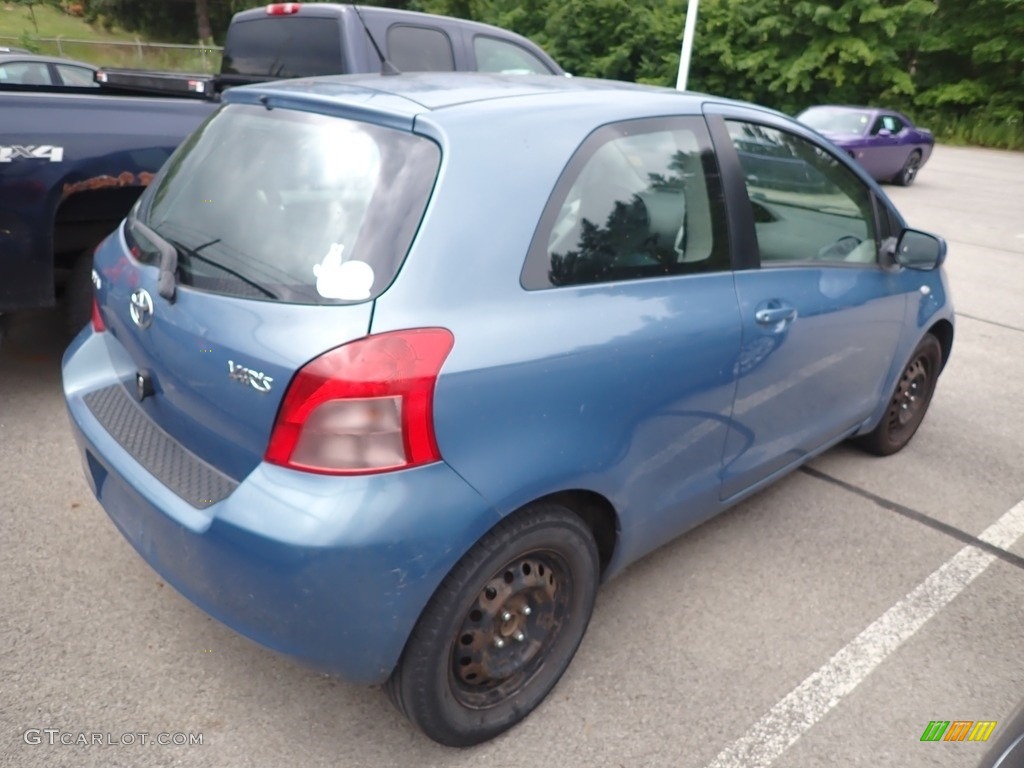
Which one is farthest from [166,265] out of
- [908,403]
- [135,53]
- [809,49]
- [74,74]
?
[135,53]

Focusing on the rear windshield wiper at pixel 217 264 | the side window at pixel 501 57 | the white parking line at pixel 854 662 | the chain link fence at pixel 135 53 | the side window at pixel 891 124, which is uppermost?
the side window at pixel 501 57

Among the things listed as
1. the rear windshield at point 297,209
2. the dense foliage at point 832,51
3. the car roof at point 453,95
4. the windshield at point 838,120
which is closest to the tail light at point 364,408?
the rear windshield at point 297,209

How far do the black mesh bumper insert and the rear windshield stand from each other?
0.44 meters

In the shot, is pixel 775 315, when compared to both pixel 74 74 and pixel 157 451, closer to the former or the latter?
pixel 157 451

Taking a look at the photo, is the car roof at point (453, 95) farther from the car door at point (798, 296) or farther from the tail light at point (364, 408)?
the tail light at point (364, 408)

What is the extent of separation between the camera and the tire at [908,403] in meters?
4.12

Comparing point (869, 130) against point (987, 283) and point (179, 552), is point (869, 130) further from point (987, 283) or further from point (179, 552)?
point (179, 552)

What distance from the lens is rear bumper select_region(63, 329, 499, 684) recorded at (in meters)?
1.88

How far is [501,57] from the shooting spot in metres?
6.72

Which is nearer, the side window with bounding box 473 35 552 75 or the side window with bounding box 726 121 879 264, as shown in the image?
the side window with bounding box 726 121 879 264

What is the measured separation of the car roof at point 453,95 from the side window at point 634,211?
0.11m

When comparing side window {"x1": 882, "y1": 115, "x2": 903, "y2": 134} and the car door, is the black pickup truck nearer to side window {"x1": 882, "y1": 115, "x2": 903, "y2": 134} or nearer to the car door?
the car door

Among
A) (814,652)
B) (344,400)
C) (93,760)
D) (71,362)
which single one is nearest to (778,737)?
(814,652)

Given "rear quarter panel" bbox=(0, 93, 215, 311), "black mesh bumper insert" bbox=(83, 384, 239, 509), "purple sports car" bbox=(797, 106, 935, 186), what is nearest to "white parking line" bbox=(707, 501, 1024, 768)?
"black mesh bumper insert" bbox=(83, 384, 239, 509)
